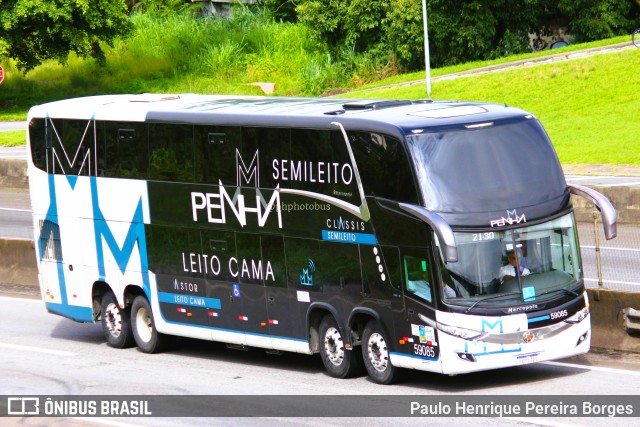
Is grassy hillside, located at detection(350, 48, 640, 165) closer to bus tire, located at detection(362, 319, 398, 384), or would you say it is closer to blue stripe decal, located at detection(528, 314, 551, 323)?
blue stripe decal, located at detection(528, 314, 551, 323)

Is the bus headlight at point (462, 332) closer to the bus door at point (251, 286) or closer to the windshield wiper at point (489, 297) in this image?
the windshield wiper at point (489, 297)

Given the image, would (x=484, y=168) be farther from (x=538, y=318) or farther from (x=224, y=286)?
A: (x=224, y=286)

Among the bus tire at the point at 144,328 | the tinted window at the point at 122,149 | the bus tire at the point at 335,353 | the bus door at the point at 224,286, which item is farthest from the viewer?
the bus tire at the point at 144,328

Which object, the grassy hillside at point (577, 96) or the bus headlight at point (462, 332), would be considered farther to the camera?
the grassy hillside at point (577, 96)

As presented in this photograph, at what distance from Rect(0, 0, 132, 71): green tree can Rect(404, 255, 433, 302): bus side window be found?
1640 inches

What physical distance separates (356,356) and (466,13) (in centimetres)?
3899

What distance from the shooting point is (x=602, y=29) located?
2037 inches

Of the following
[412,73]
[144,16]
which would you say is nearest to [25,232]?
[412,73]

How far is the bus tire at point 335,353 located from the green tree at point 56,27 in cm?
4027

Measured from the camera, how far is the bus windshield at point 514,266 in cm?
1462

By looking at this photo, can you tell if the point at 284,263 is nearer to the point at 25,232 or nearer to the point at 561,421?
the point at 561,421

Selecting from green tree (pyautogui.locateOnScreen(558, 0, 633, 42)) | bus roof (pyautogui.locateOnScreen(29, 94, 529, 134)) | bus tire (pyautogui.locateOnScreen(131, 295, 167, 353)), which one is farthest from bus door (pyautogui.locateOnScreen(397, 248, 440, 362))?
green tree (pyautogui.locateOnScreen(558, 0, 633, 42))

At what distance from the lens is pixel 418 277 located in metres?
14.9

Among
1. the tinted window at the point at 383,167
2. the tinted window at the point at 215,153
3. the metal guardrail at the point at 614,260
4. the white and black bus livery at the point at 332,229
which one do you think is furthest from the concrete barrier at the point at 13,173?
the tinted window at the point at 383,167
